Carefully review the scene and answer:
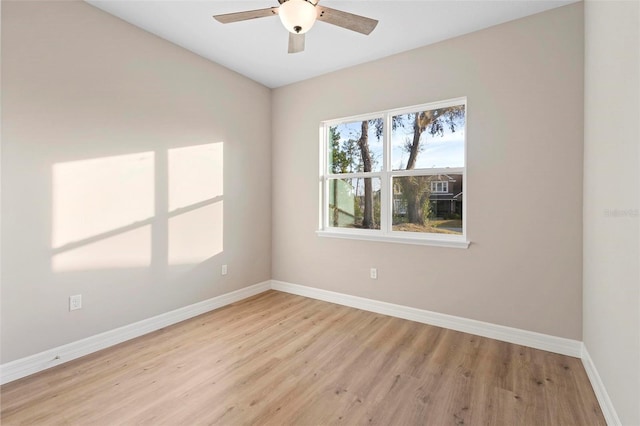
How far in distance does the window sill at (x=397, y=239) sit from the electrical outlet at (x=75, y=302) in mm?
2456

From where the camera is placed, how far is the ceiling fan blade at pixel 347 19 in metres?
1.97

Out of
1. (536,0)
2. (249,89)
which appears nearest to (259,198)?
(249,89)

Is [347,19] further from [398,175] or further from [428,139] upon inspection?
[398,175]

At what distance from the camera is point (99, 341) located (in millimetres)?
2496

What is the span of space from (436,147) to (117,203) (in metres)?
3.14

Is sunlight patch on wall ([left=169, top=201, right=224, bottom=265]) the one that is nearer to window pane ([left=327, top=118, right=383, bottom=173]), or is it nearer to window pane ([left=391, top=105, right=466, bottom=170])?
window pane ([left=327, top=118, right=383, bottom=173])

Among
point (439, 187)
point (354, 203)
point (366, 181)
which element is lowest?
point (354, 203)

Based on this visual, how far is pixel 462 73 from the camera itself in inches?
112

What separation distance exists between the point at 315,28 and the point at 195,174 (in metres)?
1.94

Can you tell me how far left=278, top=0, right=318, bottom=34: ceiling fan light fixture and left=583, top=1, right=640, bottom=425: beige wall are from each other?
5.36 ft

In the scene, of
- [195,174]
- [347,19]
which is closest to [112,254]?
[195,174]

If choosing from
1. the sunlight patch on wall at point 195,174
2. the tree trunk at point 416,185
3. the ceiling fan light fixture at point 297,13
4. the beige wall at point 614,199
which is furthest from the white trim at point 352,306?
the ceiling fan light fixture at point 297,13

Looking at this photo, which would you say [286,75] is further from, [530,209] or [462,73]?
[530,209]

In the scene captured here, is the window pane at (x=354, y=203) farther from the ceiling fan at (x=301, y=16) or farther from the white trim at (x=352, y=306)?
the ceiling fan at (x=301, y=16)
